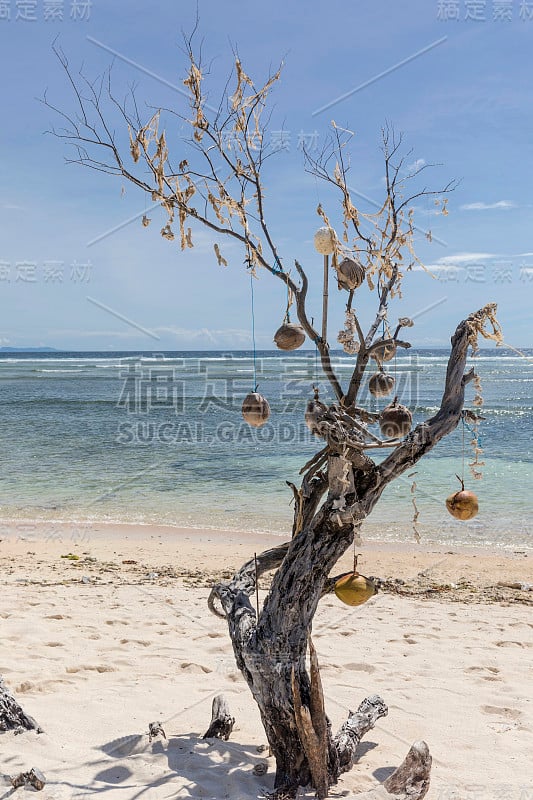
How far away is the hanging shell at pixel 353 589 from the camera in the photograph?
308 cm

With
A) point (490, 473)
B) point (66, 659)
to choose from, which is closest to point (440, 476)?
point (490, 473)

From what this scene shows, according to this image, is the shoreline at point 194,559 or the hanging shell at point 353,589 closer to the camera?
the hanging shell at point 353,589

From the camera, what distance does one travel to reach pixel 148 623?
584 centimetres

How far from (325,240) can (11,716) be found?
2.84 metres

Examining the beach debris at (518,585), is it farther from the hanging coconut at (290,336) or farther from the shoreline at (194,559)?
the hanging coconut at (290,336)

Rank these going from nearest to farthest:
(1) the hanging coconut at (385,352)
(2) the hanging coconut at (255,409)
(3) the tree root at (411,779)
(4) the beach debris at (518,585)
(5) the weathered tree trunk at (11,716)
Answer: (3) the tree root at (411,779) < (1) the hanging coconut at (385,352) < (2) the hanging coconut at (255,409) < (5) the weathered tree trunk at (11,716) < (4) the beach debris at (518,585)

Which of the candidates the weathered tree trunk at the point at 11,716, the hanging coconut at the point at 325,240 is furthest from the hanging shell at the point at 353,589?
the weathered tree trunk at the point at 11,716

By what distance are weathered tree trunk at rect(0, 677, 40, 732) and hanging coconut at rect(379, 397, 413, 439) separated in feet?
7.71

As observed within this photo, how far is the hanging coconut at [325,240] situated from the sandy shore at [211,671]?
2487mm

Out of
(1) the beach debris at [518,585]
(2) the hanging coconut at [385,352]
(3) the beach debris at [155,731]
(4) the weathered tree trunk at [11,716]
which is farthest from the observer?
(1) the beach debris at [518,585]

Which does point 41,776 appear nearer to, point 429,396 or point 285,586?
point 285,586

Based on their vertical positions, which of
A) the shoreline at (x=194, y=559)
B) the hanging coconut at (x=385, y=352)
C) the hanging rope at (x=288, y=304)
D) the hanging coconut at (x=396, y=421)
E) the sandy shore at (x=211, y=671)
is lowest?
the shoreline at (x=194, y=559)

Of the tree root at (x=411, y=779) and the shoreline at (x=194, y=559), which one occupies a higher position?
the tree root at (x=411, y=779)

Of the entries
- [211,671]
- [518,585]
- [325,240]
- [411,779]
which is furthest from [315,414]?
[518,585]
